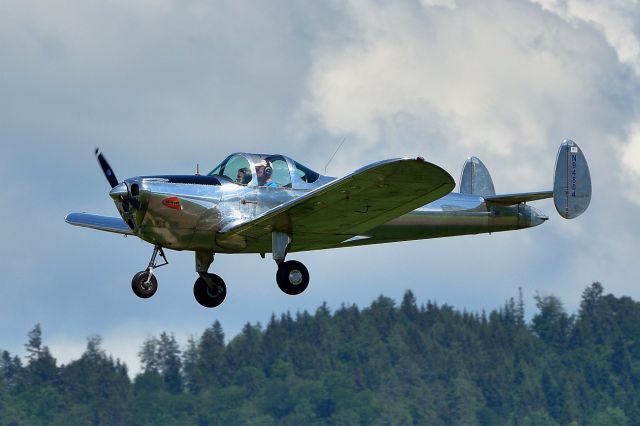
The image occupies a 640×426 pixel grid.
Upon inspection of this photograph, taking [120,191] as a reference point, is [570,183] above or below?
below

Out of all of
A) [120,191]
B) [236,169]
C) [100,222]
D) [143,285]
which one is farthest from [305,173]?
[100,222]

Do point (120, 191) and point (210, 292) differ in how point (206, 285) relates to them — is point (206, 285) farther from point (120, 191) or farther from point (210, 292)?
point (120, 191)

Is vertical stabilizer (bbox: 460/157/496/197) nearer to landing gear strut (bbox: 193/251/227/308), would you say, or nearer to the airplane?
the airplane

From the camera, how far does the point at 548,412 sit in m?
141

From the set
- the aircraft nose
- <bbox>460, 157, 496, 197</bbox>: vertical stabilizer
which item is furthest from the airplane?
<bbox>460, 157, 496, 197</bbox>: vertical stabilizer

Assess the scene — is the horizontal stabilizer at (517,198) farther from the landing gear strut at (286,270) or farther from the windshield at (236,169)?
the windshield at (236,169)

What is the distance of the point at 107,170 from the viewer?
3038 centimetres

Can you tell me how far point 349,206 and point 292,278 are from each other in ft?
5.75

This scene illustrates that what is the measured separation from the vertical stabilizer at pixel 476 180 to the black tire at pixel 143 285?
8434mm

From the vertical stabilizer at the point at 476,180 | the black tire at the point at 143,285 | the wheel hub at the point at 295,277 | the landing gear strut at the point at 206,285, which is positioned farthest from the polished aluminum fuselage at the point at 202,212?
the vertical stabilizer at the point at 476,180

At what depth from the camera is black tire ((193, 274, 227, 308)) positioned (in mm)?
29938

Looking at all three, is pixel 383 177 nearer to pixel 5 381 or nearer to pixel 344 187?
pixel 344 187

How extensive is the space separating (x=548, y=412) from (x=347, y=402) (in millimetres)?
21862

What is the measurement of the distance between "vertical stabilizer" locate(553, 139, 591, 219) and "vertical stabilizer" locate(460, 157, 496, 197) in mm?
3018
